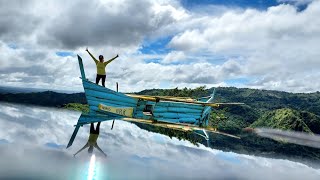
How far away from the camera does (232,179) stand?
7629 mm

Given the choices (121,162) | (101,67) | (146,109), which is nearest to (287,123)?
(146,109)

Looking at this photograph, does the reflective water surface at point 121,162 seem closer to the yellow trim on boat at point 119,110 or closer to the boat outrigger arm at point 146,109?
the boat outrigger arm at point 146,109

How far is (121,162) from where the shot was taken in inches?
299

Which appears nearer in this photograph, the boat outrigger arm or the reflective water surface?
the reflective water surface

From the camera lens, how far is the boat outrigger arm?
760 inches

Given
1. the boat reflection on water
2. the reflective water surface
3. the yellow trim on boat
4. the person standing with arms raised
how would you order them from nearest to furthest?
1. the boat reflection on water
2. the reflective water surface
3. the yellow trim on boat
4. the person standing with arms raised

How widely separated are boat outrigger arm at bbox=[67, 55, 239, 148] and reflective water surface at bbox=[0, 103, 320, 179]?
711cm

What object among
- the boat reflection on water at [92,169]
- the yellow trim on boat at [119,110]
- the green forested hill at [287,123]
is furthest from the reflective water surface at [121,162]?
the green forested hill at [287,123]

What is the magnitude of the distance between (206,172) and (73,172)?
3281 mm

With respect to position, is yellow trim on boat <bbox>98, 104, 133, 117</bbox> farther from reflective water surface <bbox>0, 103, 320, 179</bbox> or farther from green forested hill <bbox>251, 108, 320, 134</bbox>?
green forested hill <bbox>251, 108, 320, 134</bbox>

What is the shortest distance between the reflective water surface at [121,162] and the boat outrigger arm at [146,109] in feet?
23.3

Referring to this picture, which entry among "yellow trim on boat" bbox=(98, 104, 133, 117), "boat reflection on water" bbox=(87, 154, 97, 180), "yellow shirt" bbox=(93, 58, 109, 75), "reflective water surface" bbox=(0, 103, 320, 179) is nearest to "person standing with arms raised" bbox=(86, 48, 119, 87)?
"yellow shirt" bbox=(93, 58, 109, 75)

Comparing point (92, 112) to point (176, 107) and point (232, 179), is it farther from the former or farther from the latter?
point (232, 179)

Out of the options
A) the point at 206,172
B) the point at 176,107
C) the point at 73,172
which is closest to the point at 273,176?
the point at 206,172
